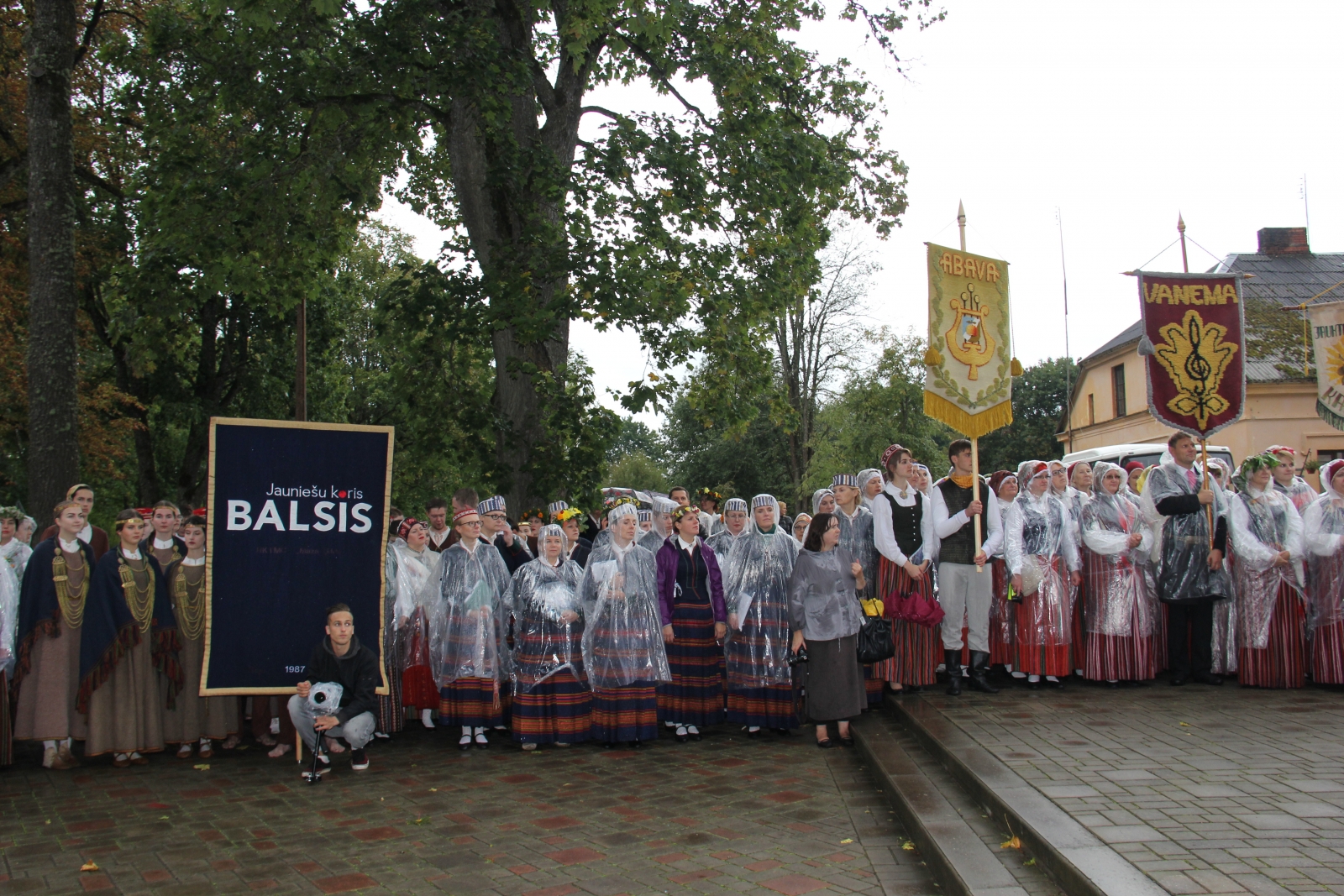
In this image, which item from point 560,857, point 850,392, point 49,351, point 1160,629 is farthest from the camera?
point 850,392

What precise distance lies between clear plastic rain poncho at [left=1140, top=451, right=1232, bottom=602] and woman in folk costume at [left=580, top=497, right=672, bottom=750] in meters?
4.45

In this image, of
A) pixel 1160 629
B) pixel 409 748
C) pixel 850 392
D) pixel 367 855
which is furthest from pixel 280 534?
pixel 850 392

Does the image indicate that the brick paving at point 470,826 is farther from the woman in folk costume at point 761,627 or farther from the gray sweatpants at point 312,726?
the woman in folk costume at point 761,627

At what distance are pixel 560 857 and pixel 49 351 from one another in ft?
25.8

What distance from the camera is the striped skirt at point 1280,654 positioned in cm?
834

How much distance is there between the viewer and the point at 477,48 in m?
11.0

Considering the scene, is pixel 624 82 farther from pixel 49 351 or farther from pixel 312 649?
pixel 312 649

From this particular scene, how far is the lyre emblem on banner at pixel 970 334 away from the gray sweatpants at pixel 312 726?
5719 mm

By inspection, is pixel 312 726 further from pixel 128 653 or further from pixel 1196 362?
pixel 1196 362

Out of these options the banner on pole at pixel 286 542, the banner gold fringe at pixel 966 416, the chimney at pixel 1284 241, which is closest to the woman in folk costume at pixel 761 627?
the banner gold fringe at pixel 966 416

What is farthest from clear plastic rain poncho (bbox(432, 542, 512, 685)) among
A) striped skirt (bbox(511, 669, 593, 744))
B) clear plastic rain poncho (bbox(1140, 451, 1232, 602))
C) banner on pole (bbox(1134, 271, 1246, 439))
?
banner on pole (bbox(1134, 271, 1246, 439))

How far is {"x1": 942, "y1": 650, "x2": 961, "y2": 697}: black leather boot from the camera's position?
8266mm

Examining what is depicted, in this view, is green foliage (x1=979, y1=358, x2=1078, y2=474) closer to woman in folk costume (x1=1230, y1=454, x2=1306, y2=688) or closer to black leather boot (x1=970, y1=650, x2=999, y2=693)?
woman in folk costume (x1=1230, y1=454, x2=1306, y2=688)

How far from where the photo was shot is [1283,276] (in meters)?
33.6
